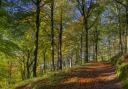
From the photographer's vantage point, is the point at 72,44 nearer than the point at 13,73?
Yes

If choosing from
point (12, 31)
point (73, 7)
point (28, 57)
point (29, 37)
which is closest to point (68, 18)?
point (73, 7)

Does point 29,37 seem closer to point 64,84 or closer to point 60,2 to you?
point 60,2

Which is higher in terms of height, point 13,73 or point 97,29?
point 97,29

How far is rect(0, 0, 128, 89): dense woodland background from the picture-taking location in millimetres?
24953

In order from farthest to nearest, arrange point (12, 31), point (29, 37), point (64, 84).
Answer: point (29, 37), point (12, 31), point (64, 84)

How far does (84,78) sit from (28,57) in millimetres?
34090

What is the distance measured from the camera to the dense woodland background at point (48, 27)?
2495 centimetres

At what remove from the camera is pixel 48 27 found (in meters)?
46.7

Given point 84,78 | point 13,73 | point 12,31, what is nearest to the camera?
point 84,78

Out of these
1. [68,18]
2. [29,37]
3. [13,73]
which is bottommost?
[13,73]

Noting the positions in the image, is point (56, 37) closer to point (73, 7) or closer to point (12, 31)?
point (73, 7)

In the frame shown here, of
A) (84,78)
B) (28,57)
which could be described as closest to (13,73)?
(28,57)

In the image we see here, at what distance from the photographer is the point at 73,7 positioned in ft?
154

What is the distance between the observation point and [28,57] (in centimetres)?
5394
